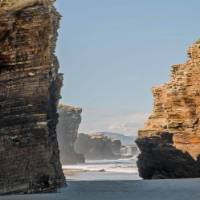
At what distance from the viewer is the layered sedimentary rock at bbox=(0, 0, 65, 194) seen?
3344 centimetres

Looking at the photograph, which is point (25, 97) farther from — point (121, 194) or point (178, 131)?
point (178, 131)

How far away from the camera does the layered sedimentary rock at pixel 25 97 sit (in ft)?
110

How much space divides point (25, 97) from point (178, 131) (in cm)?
2390

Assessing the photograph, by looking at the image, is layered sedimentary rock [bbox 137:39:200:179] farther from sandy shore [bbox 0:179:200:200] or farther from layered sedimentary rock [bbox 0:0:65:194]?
layered sedimentary rock [bbox 0:0:65:194]

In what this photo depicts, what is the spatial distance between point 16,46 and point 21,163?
7.40 metres

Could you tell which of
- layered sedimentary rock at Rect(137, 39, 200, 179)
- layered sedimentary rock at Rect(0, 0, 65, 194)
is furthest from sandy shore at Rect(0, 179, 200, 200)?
layered sedimentary rock at Rect(137, 39, 200, 179)

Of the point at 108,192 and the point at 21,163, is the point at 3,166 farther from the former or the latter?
the point at 108,192

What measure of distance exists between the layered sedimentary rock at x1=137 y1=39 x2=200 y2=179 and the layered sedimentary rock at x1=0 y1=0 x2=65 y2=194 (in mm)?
20613

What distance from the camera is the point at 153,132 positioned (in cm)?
5694

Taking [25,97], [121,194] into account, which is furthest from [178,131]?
→ [25,97]

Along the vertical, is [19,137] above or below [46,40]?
below

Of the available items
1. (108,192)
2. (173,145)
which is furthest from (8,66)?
(173,145)

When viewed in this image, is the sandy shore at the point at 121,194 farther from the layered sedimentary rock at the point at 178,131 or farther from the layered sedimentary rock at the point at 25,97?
the layered sedimentary rock at the point at 178,131

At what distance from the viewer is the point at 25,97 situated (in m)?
33.9
